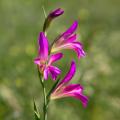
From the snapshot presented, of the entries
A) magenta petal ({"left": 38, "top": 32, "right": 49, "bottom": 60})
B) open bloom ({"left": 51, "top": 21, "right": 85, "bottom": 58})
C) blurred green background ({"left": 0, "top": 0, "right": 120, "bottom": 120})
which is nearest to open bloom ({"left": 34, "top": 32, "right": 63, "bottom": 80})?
magenta petal ({"left": 38, "top": 32, "right": 49, "bottom": 60})

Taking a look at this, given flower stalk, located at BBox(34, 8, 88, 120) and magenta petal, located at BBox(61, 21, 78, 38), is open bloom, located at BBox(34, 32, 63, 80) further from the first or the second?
magenta petal, located at BBox(61, 21, 78, 38)

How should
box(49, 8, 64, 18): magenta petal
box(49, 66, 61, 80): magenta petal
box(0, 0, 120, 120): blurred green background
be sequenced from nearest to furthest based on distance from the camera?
box(49, 66, 61, 80): magenta petal → box(49, 8, 64, 18): magenta petal → box(0, 0, 120, 120): blurred green background

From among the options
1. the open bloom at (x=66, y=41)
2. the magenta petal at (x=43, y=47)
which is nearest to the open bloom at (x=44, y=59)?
the magenta petal at (x=43, y=47)

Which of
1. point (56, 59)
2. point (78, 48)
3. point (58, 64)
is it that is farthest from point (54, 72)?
point (58, 64)

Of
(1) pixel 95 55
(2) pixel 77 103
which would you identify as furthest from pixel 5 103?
(1) pixel 95 55

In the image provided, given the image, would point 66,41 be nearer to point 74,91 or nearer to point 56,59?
point 56,59

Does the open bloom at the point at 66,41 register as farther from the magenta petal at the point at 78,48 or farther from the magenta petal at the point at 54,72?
the magenta petal at the point at 54,72

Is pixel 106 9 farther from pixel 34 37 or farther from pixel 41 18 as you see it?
pixel 34 37
